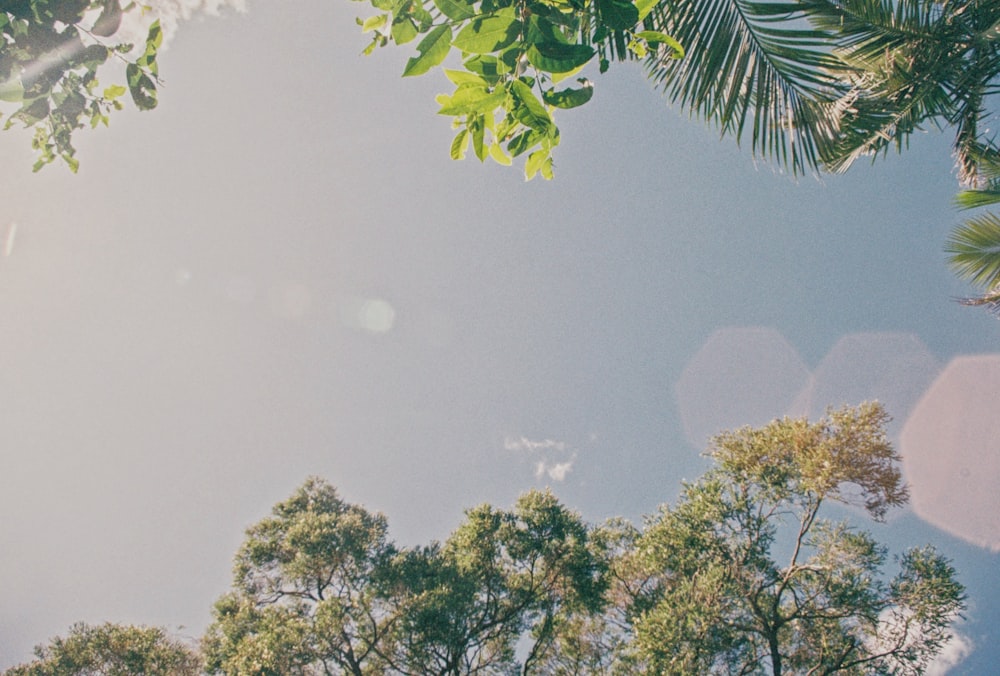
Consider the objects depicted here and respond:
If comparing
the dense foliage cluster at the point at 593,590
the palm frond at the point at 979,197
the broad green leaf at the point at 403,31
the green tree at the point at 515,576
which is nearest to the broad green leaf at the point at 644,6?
the broad green leaf at the point at 403,31

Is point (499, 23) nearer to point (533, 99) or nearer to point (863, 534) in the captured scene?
point (533, 99)

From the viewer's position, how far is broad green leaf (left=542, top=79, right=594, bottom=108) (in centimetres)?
113

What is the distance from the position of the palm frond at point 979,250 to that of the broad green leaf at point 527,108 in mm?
9298

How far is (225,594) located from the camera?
15.9 m

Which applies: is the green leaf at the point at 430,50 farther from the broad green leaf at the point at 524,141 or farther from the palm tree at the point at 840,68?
the palm tree at the point at 840,68

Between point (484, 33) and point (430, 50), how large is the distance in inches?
5.2

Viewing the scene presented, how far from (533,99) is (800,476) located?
14857mm

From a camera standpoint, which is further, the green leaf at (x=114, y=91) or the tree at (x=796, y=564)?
the tree at (x=796, y=564)

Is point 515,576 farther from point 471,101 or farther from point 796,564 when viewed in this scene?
point 471,101

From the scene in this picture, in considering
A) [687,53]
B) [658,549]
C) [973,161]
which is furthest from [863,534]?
[687,53]

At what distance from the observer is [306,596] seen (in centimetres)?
1605

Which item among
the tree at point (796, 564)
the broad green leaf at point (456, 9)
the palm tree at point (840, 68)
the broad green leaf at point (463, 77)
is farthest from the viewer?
the tree at point (796, 564)

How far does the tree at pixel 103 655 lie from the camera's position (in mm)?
14516

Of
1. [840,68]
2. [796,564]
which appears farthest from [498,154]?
[796,564]
